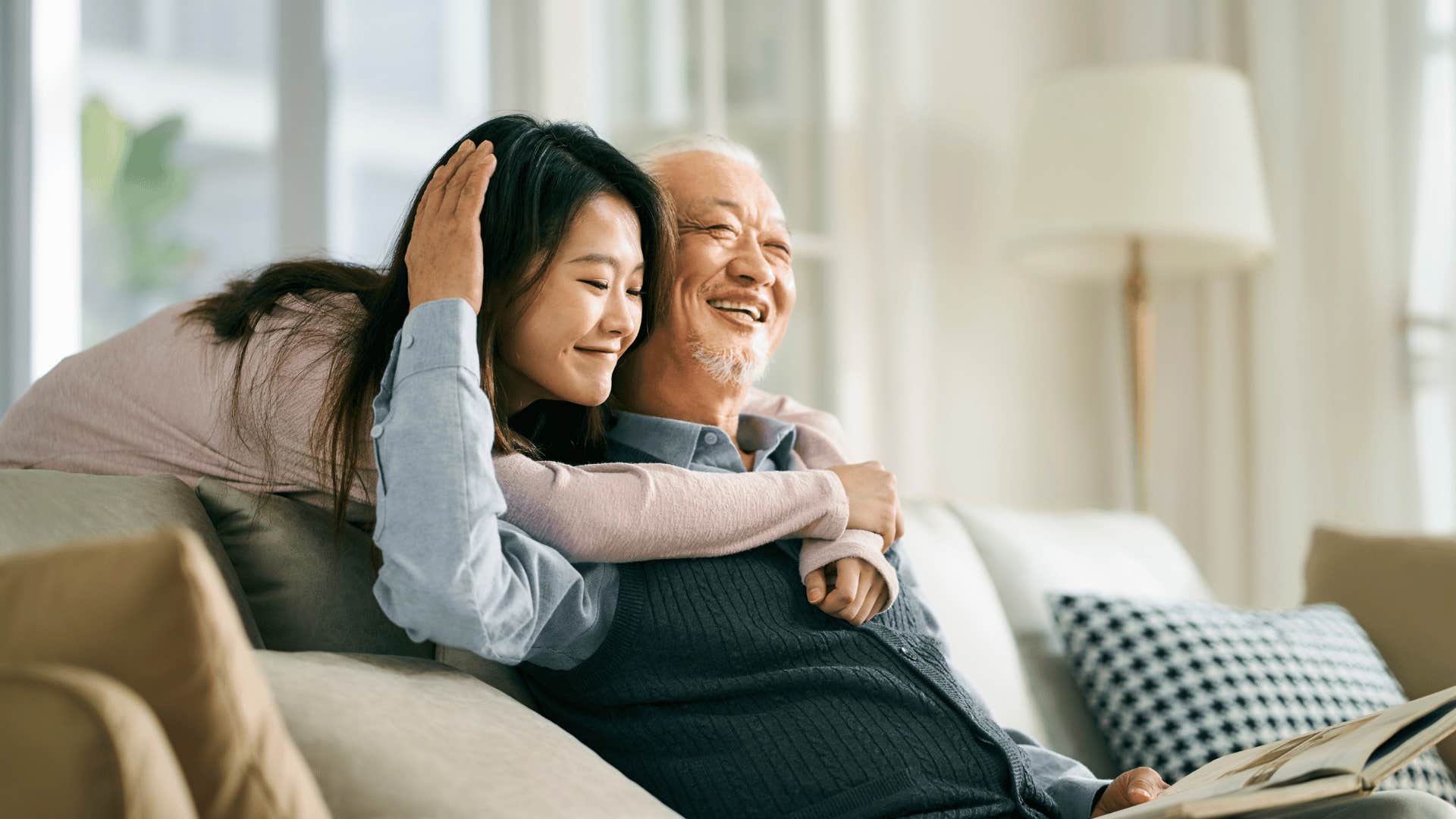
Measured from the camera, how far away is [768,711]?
3.75 ft

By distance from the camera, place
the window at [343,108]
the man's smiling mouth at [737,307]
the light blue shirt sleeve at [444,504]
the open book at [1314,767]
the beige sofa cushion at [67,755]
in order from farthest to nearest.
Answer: the window at [343,108], the man's smiling mouth at [737,307], the light blue shirt sleeve at [444,504], the open book at [1314,767], the beige sofa cushion at [67,755]

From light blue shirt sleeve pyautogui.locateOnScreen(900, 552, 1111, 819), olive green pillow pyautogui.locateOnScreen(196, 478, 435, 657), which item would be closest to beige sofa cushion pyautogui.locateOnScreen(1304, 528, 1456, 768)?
light blue shirt sleeve pyautogui.locateOnScreen(900, 552, 1111, 819)

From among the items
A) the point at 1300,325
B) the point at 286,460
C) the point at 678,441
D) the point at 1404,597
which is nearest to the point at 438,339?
the point at 286,460

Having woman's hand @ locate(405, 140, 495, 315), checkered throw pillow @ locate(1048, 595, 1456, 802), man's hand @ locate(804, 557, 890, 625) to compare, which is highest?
woman's hand @ locate(405, 140, 495, 315)

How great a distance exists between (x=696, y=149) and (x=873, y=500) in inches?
18.8

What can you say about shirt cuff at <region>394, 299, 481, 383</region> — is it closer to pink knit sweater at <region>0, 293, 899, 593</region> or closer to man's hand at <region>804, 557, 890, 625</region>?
pink knit sweater at <region>0, 293, 899, 593</region>

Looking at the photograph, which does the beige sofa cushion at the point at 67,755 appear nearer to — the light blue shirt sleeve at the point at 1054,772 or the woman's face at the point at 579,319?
the woman's face at the point at 579,319

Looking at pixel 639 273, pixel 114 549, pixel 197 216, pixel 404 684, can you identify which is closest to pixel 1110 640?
pixel 639 273

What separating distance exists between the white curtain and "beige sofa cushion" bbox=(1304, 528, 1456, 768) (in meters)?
1.17

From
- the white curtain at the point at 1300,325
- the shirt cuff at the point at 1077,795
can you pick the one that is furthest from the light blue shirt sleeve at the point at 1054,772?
the white curtain at the point at 1300,325

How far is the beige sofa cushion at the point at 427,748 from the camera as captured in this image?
816 millimetres

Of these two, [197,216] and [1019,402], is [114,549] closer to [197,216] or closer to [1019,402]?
[197,216]

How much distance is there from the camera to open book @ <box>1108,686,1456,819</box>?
80 cm

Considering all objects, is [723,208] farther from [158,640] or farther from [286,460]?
[158,640]
